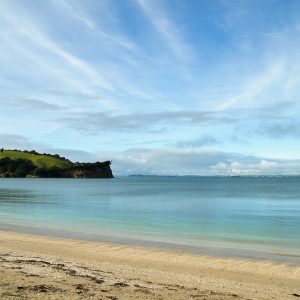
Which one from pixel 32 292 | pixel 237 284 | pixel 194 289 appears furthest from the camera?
pixel 237 284

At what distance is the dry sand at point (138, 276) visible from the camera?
1120 cm

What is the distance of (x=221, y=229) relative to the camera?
33250 millimetres

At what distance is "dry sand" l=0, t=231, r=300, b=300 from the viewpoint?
11195 millimetres

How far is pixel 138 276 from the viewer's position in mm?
14273

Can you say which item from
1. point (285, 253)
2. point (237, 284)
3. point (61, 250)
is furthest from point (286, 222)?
point (237, 284)

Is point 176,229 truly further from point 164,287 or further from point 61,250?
point 164,287

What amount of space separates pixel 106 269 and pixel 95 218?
26.2m

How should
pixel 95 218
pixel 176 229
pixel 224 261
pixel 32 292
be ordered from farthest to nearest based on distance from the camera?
pixel 95 218 → pixel 176 229 → pixel 224 261 → pixel 32 292

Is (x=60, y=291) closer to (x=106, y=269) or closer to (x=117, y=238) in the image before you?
(x=106, y=269)

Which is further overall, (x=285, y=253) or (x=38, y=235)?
(x=38, y=235)

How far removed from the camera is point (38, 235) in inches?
1120

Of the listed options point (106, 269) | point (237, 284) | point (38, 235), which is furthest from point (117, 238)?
point (237, 284)

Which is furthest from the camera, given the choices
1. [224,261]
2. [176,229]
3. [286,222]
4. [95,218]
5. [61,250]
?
[95,218]

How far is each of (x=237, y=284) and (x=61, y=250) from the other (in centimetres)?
1059
